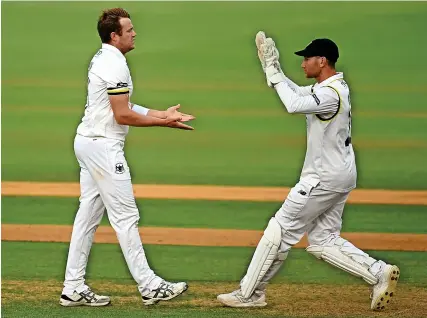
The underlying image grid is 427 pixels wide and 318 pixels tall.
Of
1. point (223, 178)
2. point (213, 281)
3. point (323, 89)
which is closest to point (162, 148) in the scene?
point (223, 178)

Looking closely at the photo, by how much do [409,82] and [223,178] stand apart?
6803mm

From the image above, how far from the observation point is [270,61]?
23.6 feet

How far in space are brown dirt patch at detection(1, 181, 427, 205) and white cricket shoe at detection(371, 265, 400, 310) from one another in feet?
15.9

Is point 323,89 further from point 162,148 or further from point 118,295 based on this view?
point 162,148

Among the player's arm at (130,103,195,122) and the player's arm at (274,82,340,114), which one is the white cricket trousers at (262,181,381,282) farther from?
the player's arm at (130,103,195,122)

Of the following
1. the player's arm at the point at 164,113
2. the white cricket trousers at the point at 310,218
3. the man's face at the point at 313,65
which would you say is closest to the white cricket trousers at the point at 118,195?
the player's arm at the point at 164,113

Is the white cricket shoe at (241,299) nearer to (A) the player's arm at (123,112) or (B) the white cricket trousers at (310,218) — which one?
(B) the white cricket trousers at (310,218)

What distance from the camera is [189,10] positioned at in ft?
71.3

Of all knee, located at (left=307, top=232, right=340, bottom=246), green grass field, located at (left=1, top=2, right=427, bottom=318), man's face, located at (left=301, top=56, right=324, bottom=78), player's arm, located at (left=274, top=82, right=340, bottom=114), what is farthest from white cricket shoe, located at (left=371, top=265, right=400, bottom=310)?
man's face, located at (left=301, top=56, right=324, bottom=78)

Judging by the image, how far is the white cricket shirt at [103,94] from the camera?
279 inches

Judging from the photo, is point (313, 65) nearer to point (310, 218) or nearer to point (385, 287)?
point (310, 218)

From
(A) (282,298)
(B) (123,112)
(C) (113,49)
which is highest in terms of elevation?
(C) (113,49)

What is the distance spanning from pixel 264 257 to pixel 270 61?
→ 1.18 meters

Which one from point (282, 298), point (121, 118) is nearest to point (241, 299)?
point (282, 298)
